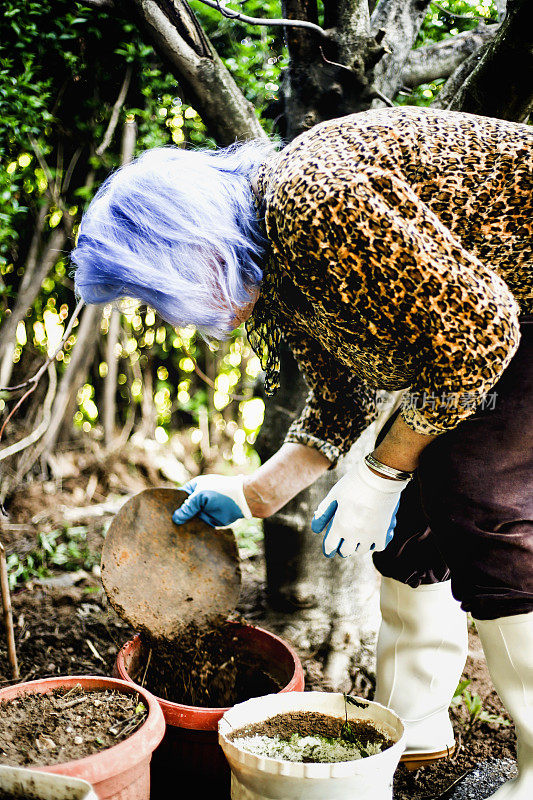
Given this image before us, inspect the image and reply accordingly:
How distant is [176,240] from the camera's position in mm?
1355

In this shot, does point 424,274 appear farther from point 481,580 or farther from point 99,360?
point 99,360

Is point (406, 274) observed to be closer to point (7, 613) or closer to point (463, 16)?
point (7, 613)

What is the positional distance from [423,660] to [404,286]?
1.01m

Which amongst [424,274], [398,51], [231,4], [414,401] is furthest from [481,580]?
[231,4]

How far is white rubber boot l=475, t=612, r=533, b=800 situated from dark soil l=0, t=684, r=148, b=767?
2.40 ft

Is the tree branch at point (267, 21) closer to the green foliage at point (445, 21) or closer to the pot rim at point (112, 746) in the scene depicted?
the green foliage at point (445, 21)

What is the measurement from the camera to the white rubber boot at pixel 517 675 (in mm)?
1271

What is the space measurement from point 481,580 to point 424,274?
622mm

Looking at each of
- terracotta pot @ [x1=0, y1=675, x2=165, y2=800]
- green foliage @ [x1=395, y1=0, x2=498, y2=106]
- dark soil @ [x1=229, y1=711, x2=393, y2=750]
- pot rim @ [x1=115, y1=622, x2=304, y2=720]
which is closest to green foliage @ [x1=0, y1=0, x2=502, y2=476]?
green foliage @ [x1=395, y1=0, x2=498, y2=106]

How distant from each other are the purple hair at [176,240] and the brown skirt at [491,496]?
57cm

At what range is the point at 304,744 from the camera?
1.29 m

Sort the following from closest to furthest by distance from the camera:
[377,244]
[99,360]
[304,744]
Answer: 1. [377,244]
2. [304,744]
3. [99,360]

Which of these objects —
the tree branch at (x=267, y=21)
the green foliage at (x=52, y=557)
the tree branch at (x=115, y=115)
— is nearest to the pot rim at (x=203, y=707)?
the green foliage at (x=52, y=557)

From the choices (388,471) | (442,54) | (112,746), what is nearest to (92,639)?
(112,746)
